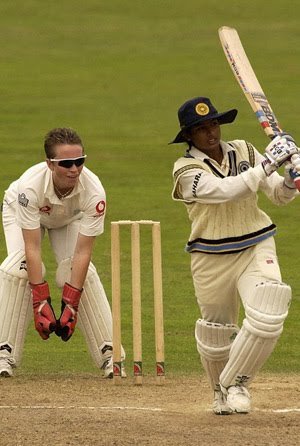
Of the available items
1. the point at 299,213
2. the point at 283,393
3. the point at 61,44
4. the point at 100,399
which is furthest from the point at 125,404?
the point at 61,44

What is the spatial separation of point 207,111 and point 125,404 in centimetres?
163

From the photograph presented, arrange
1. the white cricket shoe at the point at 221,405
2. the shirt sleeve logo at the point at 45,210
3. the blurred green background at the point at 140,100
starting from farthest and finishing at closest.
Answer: the blurred green background at the point at 140,100 → the shirt sleeve logo at the point at 45,210 → the white cricket shoe at the point at 221,405

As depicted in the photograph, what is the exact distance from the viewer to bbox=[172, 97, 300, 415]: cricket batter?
6.93 meters

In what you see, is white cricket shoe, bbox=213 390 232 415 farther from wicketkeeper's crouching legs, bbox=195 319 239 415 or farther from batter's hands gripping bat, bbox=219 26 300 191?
batter's hands gripping bat, bbox=219 26 300 191

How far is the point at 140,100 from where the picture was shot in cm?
1995

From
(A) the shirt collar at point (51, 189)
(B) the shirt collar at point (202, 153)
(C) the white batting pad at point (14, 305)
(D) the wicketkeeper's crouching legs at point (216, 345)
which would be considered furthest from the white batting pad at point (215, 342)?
(C) the white batting pad at point (14, 305)

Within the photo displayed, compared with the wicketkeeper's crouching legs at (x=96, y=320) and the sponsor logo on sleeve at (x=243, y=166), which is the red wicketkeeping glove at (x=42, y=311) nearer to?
the wicketkeeper's crouching legs at (x=96, y=320)

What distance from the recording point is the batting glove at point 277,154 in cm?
687

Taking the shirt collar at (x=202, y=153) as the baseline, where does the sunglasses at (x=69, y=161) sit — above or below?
below

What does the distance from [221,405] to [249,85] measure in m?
1.58

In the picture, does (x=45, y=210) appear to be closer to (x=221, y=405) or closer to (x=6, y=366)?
(x=6, y=366)

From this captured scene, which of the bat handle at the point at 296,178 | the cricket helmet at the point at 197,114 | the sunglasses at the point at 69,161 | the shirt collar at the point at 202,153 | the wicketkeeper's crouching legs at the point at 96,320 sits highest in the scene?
the cricket helmet at the point at 197,114

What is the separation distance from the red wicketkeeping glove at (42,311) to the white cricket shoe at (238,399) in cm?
126

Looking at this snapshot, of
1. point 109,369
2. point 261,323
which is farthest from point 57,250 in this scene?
point 261,323
